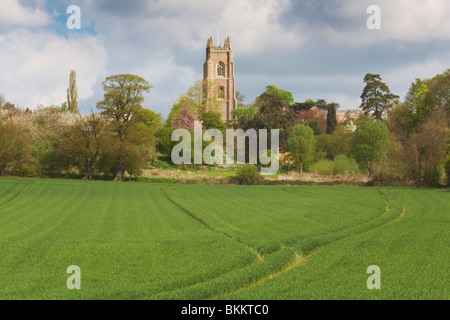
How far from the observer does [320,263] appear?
10367mm

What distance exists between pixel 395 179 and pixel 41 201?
27.4 meters

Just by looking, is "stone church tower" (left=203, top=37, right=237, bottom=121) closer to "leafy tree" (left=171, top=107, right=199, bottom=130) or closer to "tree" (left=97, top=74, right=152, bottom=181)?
"leafy tree" (left=171, top=107, right=199, bottom=130)

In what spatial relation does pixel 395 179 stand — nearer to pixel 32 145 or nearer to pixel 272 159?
pixel 272 159

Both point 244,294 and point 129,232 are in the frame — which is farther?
point 129,232

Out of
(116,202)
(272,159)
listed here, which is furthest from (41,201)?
(272,159)

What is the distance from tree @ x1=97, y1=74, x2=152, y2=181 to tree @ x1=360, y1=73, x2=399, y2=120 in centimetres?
4298

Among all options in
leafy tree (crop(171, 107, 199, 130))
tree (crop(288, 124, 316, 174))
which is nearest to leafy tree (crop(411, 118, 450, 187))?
tree (crop(288, 124, 316, 174))

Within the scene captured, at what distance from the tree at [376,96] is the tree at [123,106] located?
141ft

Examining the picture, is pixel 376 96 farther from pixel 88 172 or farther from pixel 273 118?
pixel 88 172

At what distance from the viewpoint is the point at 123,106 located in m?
40.1

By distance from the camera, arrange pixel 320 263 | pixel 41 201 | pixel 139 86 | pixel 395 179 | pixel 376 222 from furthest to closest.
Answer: pixel 139 86 < pixel 395 179 < pixel 41 201 < pixel 376 222 < pixel 320 263

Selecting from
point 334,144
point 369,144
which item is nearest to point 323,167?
point 369,144

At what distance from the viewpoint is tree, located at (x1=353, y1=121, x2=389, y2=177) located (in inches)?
1596

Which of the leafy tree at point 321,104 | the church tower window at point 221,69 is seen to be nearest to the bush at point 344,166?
the leafy tree at point 321,104
